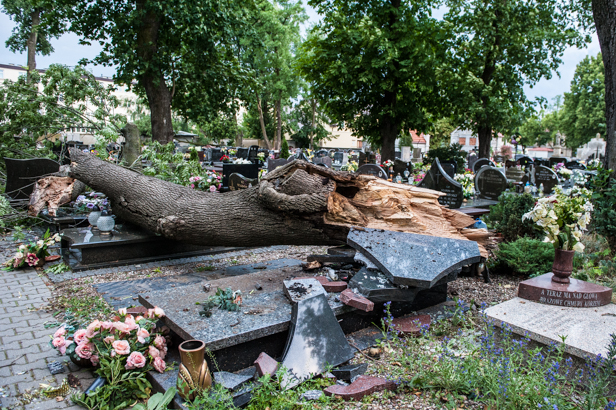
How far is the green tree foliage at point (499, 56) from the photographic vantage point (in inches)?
675

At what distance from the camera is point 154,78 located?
505 inches

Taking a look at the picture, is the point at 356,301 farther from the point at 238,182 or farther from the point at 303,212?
the point at 238,182

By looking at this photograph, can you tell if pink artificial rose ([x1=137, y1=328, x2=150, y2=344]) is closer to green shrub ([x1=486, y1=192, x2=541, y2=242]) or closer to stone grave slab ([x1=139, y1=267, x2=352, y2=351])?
stone grave slab ([x1=139, y1=267, x2=352, y2=351])

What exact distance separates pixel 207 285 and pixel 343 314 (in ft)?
4.35

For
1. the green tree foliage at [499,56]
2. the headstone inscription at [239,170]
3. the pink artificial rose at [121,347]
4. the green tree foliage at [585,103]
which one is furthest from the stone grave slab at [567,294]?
the green tree foliage at [585,103]

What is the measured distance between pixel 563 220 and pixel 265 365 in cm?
306

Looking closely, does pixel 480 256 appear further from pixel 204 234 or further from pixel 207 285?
pixel 204 234

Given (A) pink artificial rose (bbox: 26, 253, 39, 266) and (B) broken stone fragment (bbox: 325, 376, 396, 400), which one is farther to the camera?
(A) pink artificial rose (bbox: 26, 253, 39, 266)

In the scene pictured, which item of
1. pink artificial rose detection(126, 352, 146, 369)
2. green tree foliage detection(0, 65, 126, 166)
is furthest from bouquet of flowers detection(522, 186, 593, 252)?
green tree foliage detection(0, 65, 126, 166)

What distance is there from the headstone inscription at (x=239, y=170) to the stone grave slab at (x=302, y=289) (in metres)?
6.32

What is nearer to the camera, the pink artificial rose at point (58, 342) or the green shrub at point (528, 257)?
the pink artificial rose at point (58, 342)

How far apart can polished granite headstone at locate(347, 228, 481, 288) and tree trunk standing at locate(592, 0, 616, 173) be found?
4.35 metres

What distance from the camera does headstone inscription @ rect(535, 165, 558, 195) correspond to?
11719 mm

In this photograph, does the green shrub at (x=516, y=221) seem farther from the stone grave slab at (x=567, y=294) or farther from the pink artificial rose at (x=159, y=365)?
the pink artificial rose at (x=159, y=365)
